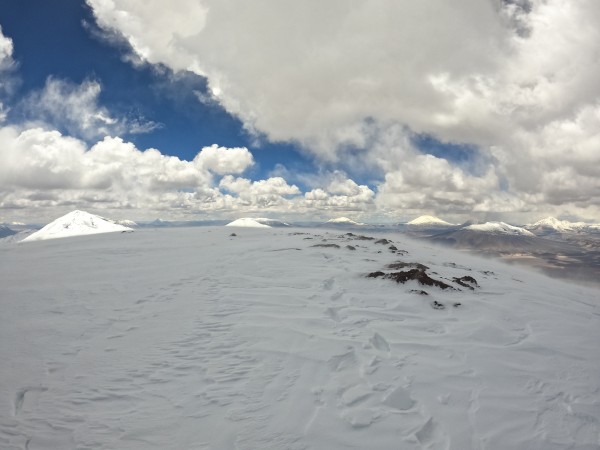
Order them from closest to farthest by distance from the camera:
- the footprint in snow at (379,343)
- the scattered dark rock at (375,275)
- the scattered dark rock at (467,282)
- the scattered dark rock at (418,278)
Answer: the footprint in snow at (379,343)
the scattered dark rock at (418,278)
the scattered dark rock at (467,282)
the scattered dark rock at (375,275)

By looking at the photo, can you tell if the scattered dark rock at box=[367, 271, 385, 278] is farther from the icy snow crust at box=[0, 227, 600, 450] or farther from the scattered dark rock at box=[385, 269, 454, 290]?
the icy snow crust at box=[0, 227, 600, 450]

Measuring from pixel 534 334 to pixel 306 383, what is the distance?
590cm

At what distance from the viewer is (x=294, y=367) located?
5.71 metres

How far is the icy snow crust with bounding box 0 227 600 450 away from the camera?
13.7ft

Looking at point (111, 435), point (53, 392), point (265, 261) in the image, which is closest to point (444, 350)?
point (111, 435)

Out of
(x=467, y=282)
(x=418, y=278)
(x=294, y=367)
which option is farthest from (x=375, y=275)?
(x=294, y=367)

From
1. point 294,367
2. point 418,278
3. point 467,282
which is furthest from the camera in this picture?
point 467,282

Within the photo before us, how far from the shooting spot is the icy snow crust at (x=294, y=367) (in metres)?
4.16

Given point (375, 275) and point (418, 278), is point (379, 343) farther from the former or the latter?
point (375, 275)

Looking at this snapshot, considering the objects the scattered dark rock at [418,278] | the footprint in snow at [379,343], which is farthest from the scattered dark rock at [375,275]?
the footprint in snow at [379,343]

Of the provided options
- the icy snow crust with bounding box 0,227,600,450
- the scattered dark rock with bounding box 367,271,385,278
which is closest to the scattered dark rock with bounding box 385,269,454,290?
the scattered dark rock with bounding box 367,271,385,278

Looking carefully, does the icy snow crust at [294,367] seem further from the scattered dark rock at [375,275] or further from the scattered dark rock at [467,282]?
the scattered dark rock at [375,275]

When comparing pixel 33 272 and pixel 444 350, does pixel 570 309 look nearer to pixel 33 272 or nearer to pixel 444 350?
pixel 444 350

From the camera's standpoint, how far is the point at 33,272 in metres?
13.3
